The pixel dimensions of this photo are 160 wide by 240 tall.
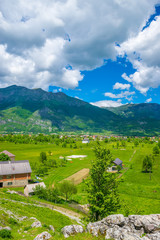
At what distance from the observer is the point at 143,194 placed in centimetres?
6322

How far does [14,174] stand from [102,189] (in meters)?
53.6

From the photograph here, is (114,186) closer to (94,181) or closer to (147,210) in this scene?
(94,181)

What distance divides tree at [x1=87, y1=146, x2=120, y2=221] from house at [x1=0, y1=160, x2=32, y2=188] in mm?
50535

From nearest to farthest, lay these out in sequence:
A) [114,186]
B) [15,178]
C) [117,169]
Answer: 1. [114,186]
2. [15,178]
3. [117,169]

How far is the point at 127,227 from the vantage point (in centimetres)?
1725

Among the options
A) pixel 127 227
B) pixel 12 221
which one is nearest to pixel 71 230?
pixel 127 227

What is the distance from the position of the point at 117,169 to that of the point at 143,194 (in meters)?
37.0

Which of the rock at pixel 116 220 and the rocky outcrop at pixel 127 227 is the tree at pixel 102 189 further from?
the rocky outcrop at pixel 127 227

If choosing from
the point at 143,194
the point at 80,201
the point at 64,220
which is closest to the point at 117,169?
the point at 143,194

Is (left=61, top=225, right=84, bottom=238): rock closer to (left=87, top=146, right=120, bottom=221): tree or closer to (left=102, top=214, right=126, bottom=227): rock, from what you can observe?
(left=102, top=214, right=126, bottom=227): rock

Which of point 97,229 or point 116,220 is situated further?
point 116,220

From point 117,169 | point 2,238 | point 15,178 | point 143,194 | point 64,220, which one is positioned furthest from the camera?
point 117,169

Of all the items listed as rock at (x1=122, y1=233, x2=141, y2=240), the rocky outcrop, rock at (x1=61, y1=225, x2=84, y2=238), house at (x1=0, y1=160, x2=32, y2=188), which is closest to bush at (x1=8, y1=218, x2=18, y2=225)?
rock at (x1=61, y1=225, x2=84, y2=238)

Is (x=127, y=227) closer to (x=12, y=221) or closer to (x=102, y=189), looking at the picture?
(x=102, y=189)
